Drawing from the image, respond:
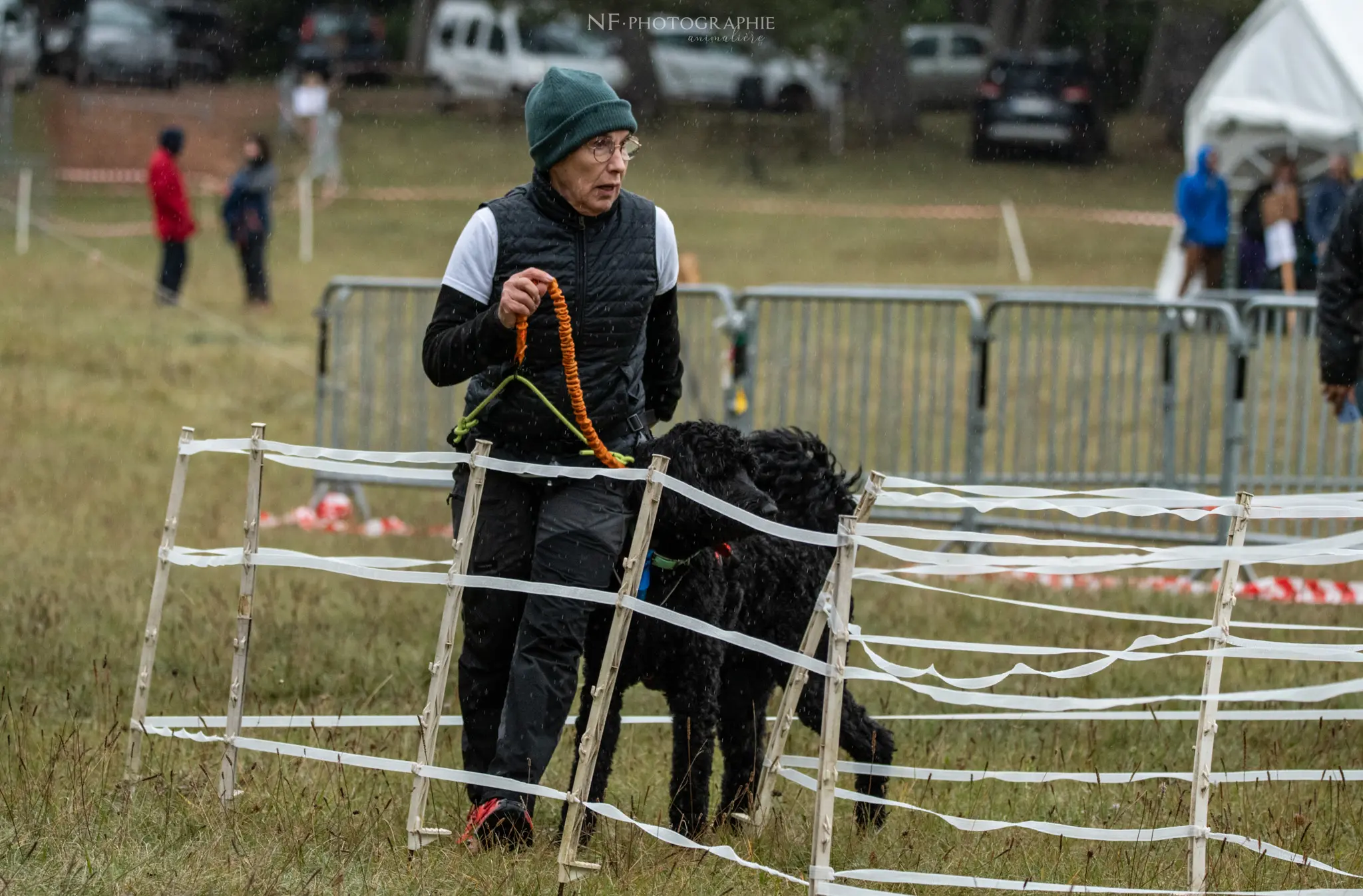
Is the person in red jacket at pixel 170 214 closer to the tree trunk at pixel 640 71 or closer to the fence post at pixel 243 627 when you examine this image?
the fence post at pixel 243 627

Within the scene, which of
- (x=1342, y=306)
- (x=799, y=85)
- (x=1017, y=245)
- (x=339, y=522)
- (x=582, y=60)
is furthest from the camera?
(x=799, y=85)

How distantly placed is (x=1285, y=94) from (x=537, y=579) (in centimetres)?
1832

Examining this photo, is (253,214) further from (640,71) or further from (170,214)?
(640,71)

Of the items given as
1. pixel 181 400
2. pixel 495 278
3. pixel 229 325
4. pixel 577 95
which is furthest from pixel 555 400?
pixel 229 325

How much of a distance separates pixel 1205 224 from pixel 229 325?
10.8 meters

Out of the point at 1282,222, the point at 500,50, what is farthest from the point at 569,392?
the point at 500,50

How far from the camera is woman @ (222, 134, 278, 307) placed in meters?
20.9

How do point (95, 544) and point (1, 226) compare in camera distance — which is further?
point (1, 226)

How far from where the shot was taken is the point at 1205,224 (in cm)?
1992

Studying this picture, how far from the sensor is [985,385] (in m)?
10.2

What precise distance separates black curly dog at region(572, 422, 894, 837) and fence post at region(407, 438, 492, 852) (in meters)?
0.42

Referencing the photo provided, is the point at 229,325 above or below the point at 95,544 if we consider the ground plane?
above

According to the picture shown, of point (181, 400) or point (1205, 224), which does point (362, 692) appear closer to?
point (181, 400)

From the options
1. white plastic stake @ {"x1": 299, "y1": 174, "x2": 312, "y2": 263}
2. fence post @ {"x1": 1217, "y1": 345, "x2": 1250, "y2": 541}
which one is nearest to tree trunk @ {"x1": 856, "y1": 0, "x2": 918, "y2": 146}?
white plastic stake @ {"x1": 299, "y1": 174, "x2": 312, "y2": 263}
